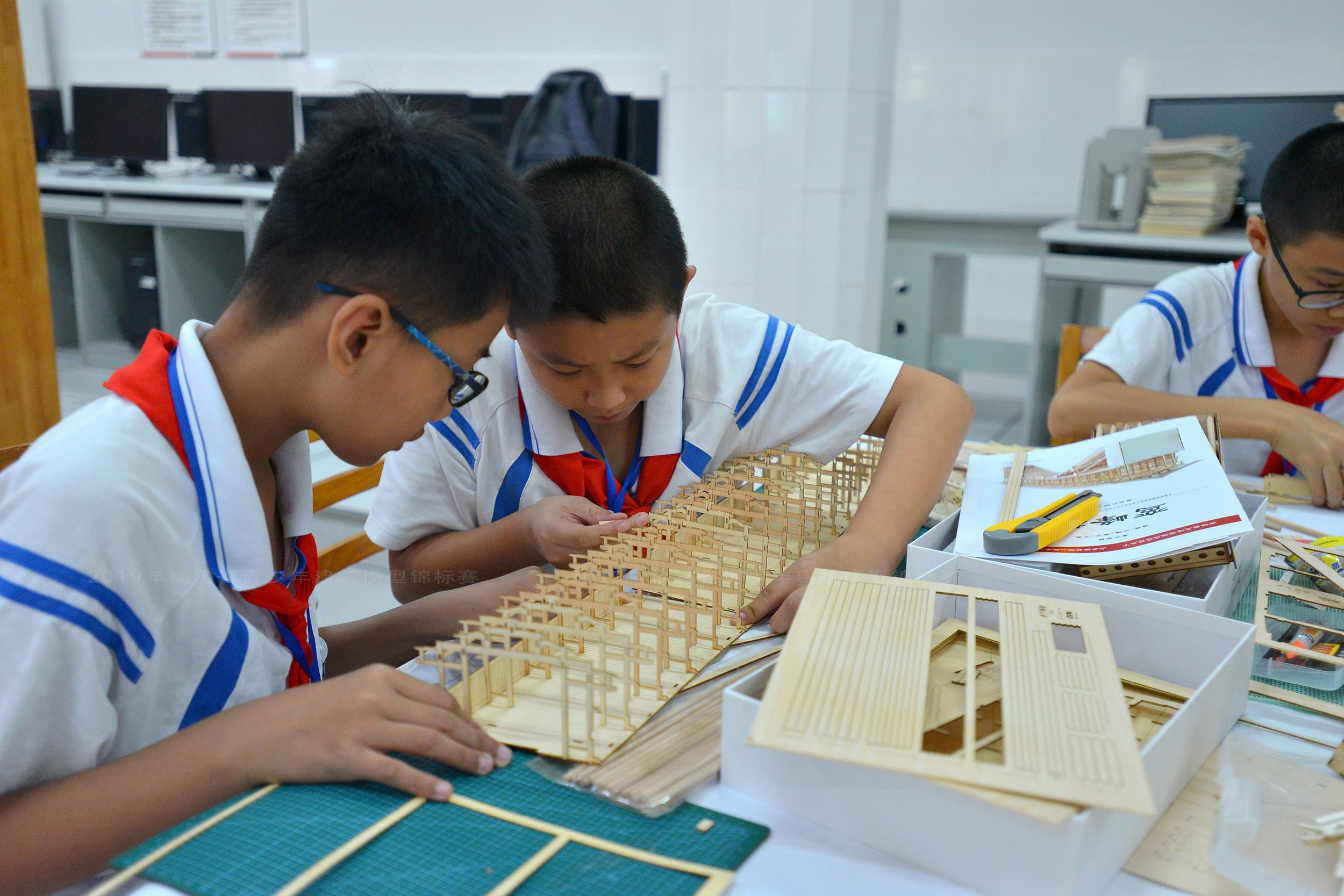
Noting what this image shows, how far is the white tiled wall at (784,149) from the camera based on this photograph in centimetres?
333

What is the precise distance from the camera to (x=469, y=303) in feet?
3.05

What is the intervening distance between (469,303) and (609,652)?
1.18ft

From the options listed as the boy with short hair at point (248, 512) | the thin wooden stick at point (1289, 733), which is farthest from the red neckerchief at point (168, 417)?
the thin wooden stick at point (1289, 733)

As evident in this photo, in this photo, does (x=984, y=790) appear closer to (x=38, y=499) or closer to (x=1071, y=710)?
(x=1071, y=710)

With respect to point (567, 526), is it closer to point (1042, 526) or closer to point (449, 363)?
point (449, 363)

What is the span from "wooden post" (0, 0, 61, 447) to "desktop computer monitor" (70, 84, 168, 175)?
3778 mm

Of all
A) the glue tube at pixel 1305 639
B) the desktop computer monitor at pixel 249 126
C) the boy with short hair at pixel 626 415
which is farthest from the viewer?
the desktop computer monitor at pixel 249 126

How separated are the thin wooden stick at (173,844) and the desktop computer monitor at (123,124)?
5.91 metres

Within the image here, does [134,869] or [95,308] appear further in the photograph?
[95,308]

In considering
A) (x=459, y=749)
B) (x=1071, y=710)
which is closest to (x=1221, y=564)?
(x=1071, y=710)

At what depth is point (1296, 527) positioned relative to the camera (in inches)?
51.4

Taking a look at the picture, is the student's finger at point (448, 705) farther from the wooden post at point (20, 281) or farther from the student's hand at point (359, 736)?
the wooden post at point (20, 281)

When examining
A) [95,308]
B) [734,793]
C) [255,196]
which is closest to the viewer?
[734,793]

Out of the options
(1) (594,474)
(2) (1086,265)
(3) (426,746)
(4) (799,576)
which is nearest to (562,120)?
(2) (1086,265)
